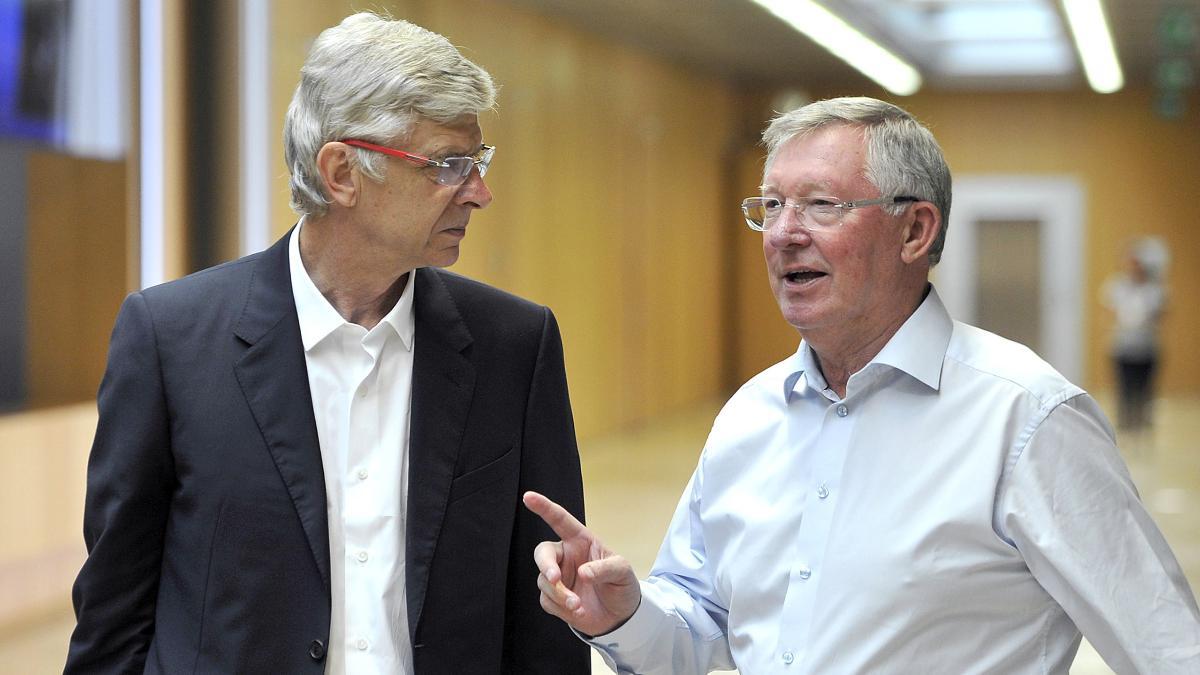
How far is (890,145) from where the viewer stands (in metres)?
1.80

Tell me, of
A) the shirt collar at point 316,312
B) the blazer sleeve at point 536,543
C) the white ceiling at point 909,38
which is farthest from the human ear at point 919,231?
the white ceiling at point 909,38

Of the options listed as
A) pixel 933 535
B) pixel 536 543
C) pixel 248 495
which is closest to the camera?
pixel 933 535

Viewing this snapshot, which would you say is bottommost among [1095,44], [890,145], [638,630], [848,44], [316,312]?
[638,630]

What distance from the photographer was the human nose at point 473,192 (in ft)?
6.05

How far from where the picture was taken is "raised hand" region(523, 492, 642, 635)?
1699mm

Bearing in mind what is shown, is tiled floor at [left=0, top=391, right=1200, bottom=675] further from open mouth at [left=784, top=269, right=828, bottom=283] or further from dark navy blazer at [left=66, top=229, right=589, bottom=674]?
open mouth at [left=784, top=269, right=828, bottom=283]

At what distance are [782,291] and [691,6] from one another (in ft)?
30.8

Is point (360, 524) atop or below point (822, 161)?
below

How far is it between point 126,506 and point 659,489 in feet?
24.1

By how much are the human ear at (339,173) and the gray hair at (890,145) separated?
1.92 ft

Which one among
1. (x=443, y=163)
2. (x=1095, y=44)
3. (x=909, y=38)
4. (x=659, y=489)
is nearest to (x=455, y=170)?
(x=443, y=163)

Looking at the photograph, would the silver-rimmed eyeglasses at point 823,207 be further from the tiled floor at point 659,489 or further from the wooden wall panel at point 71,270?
the wooden wall panel at point 71,270

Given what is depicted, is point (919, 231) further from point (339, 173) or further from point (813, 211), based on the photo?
point (339, 173)

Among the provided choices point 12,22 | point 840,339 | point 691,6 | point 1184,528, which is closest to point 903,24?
point 691,6
